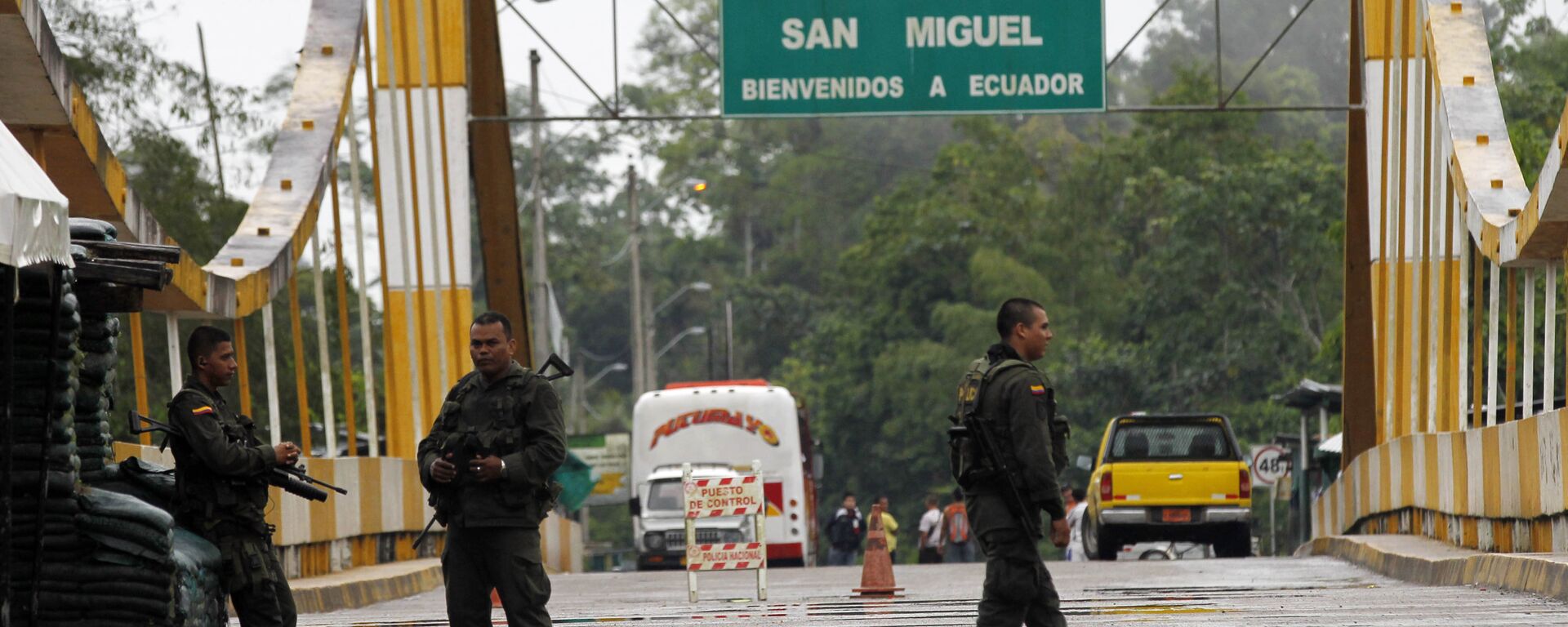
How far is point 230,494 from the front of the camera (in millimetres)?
8375

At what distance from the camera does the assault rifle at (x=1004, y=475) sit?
8.58 metres

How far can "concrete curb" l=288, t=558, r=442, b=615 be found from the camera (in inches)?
548

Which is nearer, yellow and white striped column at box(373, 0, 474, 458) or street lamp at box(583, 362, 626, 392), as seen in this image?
yellow and white striped column at box(373, 0, 474, 458)

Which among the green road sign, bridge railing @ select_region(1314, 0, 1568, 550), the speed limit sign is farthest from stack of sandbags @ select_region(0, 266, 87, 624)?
the speed limit sign

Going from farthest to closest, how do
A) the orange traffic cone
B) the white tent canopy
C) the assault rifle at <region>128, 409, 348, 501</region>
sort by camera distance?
the orange traffic cone
the assault rifle at <region>128, 409, 348, 501</region>
the white tent canopy

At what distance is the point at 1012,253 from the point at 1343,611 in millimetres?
52020

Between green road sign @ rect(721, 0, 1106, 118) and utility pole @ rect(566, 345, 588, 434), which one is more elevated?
green road sign @ rect(721, 0, 1106, 118)

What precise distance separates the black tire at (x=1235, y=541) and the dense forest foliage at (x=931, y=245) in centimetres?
1016

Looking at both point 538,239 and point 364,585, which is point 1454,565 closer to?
point 364,585

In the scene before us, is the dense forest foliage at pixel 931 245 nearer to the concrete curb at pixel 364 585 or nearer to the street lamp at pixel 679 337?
the street lamp at pixel 679 337

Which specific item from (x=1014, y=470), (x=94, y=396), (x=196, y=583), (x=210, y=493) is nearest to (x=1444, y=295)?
(x=1014, y=470)

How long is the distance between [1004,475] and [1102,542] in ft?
56.9

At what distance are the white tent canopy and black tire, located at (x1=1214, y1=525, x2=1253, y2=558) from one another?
19.8m

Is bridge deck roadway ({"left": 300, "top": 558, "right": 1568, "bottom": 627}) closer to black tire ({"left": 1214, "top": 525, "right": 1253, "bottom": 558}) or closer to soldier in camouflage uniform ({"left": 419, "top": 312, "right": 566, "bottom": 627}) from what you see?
soldier in camouflage uniform ({"left": 419, "top": 312, "right": 566, "bottom": 627})
